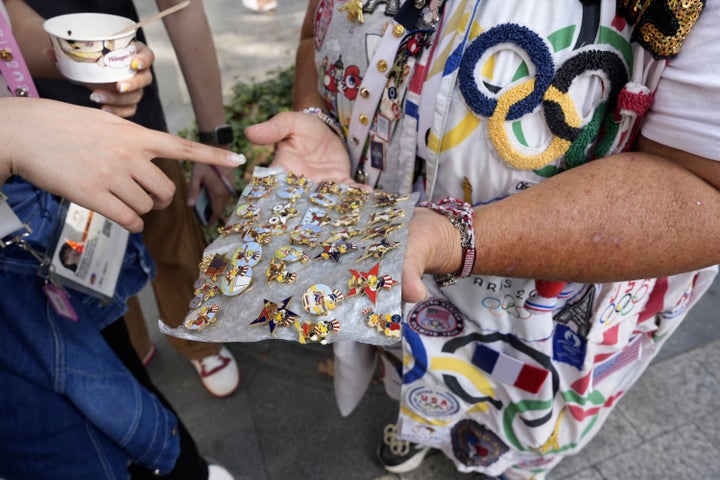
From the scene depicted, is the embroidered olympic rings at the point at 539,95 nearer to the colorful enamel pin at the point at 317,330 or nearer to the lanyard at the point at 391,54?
the lanyard at the point at 391,54

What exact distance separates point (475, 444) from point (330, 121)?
120 cm

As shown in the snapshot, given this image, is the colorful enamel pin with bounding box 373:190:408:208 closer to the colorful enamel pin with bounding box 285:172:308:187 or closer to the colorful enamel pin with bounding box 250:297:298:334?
the colorful enamel pin with bounding box 285:172:308:187

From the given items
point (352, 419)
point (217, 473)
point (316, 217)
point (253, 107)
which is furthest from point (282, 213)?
point (253, 107)

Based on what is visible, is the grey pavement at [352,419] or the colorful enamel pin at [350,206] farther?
the grey pavement at [352,419]

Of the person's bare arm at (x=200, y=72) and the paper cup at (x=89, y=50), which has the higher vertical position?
the paper cup at (x=89, y=50)

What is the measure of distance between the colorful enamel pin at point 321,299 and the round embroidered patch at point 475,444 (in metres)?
0.96

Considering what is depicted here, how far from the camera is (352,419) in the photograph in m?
2.23

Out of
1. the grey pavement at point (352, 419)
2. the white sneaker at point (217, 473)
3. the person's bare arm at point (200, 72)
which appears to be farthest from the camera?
the grey pavement at point (352, 419)

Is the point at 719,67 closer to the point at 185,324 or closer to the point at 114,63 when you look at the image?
the point at 185,324

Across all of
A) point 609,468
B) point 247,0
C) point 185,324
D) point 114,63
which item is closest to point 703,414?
point 609,468

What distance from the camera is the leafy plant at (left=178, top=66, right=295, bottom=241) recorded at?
11.2 ft

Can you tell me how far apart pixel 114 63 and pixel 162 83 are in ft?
11.0

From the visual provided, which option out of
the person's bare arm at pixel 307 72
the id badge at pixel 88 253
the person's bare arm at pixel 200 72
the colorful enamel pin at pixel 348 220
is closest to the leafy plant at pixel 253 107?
the person's bare arm at pixel 200 72

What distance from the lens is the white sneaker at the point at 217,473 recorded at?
6.02 feet
